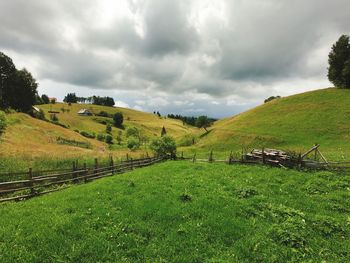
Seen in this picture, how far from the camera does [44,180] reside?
1844cm

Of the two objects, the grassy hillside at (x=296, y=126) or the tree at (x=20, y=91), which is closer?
the grassy hillside at (x=296, y=126)

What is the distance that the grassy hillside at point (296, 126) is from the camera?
54938mm

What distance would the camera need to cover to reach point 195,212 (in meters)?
12.1

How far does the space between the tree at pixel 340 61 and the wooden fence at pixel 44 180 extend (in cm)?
8077

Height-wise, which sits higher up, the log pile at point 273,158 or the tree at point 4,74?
the tree at point 4,74

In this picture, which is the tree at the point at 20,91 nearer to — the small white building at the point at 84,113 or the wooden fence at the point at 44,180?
the wooden fence at the point at 44,180

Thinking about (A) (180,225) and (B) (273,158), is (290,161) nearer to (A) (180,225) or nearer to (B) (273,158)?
(B) (273,158)

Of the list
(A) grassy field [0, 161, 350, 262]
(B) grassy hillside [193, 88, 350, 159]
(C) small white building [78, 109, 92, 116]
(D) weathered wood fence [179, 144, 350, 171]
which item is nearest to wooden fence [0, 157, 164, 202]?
(A) grassy field [0, 161, 350, 262]

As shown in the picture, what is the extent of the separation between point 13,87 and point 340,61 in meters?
102

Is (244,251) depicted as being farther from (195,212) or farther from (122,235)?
(122,235)

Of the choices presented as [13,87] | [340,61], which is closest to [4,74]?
[13,87]

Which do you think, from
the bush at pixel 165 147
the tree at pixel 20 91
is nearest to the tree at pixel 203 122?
the bush at pixel 165 147

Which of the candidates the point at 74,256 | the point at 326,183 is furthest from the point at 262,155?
the point at 74,256

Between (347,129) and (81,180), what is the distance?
189 feet
